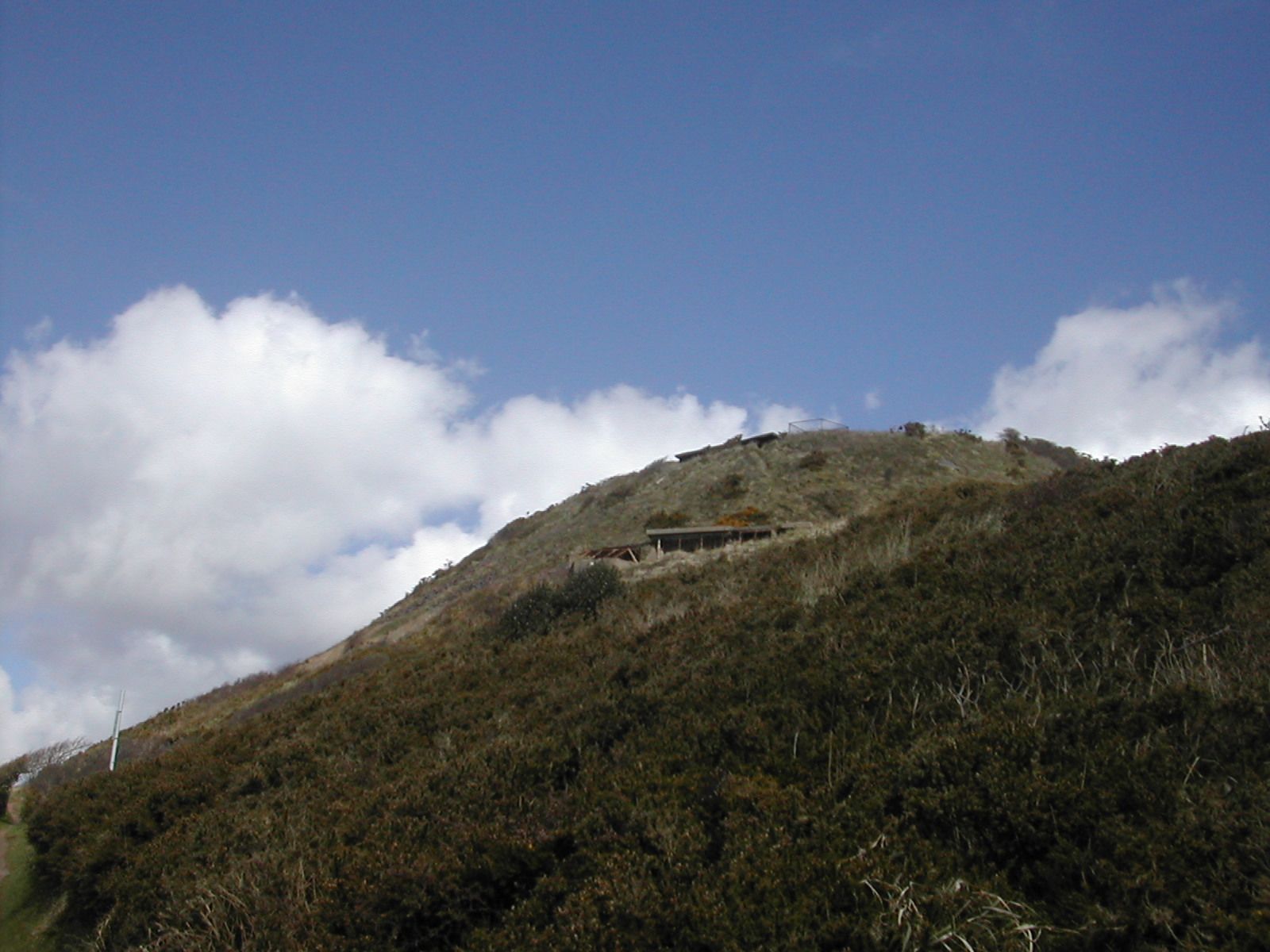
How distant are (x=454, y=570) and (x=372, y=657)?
27.4m

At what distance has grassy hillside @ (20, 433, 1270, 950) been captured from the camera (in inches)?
199

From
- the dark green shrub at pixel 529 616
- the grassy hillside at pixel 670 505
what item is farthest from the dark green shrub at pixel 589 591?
the grassy hillside at pixel 670 505

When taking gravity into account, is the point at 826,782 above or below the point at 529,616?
below

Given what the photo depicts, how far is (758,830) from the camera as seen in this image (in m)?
6.09

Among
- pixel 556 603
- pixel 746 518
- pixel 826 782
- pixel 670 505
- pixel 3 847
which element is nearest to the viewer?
pixel 826 782

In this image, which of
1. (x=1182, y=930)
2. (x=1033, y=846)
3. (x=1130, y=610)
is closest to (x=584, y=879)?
(x=1033, y=846)

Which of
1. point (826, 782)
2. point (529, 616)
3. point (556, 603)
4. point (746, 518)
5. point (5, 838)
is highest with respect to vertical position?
point (746, 518)

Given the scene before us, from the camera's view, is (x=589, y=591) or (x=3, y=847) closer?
(x=3, y=847)

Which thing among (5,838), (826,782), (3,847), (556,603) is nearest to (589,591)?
(556,603)

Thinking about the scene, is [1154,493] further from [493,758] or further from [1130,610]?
[493,758]

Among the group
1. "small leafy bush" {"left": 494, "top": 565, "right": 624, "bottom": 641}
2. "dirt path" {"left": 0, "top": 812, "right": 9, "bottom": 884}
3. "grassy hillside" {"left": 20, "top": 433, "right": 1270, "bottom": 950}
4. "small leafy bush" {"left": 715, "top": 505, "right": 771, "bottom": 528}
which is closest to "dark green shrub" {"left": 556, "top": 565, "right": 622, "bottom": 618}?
"small leafy bush" {"left": 494, "top": 565, "right": 624, "bottom": 641}

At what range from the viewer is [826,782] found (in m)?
6.68

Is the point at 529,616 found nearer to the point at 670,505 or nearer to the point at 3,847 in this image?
the point at 3,847

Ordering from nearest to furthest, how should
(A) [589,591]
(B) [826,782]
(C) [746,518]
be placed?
(B) [826,782] < (A) [589,591] < (C) [746,518]
